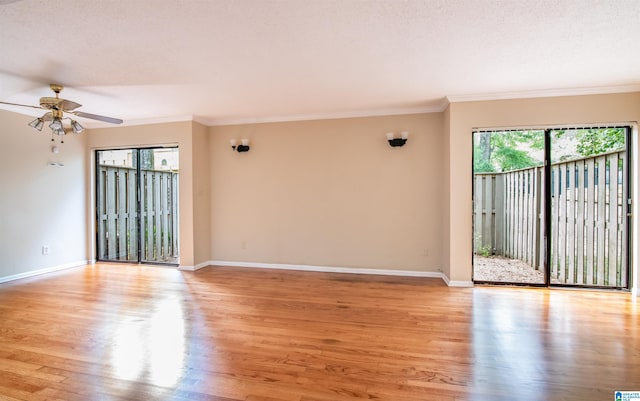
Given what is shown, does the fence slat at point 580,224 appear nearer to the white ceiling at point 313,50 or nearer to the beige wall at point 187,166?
the white ceiling at point 313,50

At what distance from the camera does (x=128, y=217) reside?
5.60 m

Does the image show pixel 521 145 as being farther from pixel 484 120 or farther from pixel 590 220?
pixel 590 220

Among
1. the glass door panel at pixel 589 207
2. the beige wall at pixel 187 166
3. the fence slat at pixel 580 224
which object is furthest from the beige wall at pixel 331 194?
the fence slat at pixel 580 224

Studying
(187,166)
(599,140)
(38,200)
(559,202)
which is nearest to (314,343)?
(187,166)

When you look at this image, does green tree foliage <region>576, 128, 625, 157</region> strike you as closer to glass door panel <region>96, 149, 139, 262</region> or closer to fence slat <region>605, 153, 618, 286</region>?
fence slat <region>605, 153, 618, 286</region>

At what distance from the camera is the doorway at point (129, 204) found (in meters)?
5.53

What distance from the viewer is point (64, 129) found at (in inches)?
132

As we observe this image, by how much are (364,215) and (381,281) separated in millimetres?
1018

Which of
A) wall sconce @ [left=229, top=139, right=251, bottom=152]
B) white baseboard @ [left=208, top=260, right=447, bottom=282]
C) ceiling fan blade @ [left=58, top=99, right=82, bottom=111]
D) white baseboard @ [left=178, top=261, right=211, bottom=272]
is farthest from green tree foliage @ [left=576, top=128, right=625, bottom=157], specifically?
ceiling fan blade @ [left=58, top=99, right=82, bottom=111]

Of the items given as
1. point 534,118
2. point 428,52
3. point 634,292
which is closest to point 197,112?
point 428,52

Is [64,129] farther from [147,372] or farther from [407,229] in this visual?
[407,229]

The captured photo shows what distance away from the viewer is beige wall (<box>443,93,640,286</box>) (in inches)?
147

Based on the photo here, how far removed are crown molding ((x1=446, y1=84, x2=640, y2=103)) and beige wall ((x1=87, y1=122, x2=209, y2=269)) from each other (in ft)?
12.7

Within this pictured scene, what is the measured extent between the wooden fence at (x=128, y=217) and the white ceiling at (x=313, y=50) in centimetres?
166
